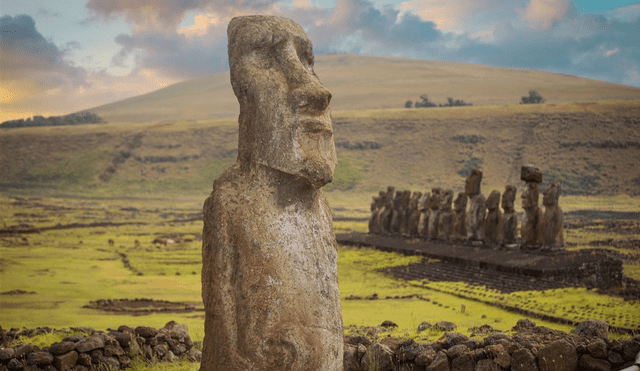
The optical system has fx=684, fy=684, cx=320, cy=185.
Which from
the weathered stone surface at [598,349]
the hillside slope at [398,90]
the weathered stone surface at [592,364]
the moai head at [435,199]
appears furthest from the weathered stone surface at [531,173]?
A: the hillside slope at [398,90]

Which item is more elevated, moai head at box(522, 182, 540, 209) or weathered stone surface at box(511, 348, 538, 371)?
moai head at box(522, 182, 540, 209)

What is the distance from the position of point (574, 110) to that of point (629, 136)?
1078 centimetres

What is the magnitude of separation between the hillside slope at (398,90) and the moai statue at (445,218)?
8601cm

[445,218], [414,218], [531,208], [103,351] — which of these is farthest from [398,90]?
[103,351]

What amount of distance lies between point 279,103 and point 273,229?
867mm

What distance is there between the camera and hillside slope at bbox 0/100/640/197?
65375 millimetres

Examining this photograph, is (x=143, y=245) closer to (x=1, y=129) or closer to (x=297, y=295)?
(x=297, y=295)

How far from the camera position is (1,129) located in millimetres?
104000

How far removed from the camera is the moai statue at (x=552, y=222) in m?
18.2

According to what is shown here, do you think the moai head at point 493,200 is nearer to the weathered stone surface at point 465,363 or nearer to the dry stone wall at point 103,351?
the dry stone wall at point 103,351

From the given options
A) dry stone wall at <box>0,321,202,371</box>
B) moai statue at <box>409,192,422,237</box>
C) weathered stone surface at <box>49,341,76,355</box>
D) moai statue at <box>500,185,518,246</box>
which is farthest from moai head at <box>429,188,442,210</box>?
weathered stone surface at <box>49,341,76,355</box>

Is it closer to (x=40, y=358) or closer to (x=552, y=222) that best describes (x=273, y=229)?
(x=40, y=358)

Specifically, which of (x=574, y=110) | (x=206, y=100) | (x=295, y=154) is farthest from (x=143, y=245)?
(x=206, y=100)

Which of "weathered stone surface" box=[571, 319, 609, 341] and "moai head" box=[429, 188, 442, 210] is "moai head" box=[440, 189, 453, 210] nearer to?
"moai head" box=[429, 188, 442, 210]
